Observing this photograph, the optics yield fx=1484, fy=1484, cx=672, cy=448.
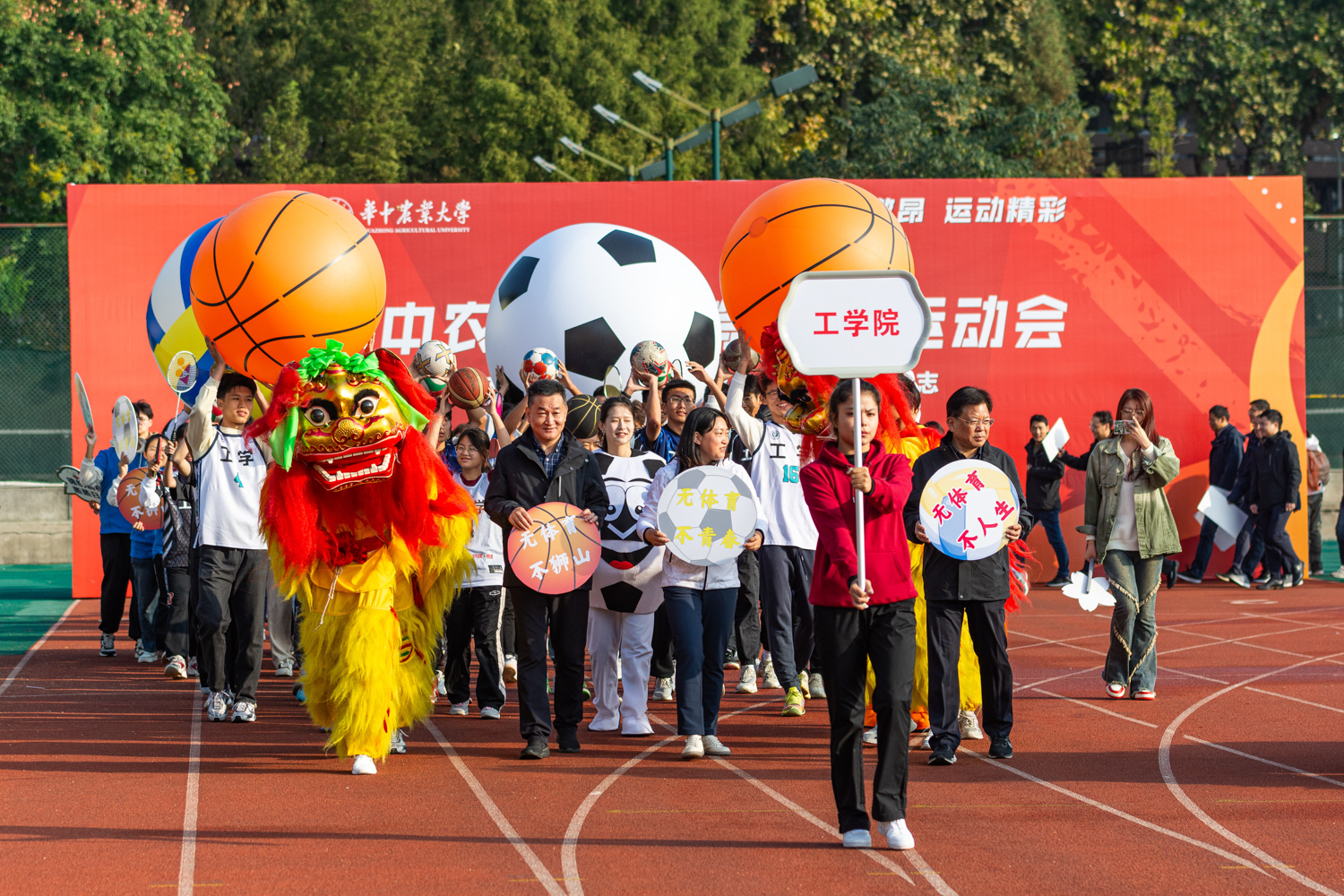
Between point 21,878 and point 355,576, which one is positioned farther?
point 355,576

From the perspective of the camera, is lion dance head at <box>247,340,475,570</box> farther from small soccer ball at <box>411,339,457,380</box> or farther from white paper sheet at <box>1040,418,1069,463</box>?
white paper sheet at <box>1040,418,1069,463</box>

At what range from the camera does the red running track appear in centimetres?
525

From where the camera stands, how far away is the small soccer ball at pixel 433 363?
9.69 meters

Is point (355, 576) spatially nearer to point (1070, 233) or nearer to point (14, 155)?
point (1070, 233)

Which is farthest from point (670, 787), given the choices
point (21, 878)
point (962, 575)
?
point (21, 878)

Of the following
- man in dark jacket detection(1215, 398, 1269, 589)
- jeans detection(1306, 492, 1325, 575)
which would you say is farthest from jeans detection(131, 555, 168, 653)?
jeans detection(1306, 492, 1325, 575)

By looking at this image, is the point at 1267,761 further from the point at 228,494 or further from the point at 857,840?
the point at 228,494

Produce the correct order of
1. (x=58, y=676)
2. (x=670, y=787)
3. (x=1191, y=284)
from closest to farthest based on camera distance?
(x=670, y=787) → (x=58, y=676) → (x=1191, y=284)

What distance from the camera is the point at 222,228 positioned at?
8.64m

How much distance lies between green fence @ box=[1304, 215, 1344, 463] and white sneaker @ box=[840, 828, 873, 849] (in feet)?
43.7

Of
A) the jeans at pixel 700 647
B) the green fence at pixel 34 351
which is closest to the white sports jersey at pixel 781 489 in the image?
the jeans at pixel 700 647

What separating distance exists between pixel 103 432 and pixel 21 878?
9832mm

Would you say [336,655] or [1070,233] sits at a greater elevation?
[1070,233]

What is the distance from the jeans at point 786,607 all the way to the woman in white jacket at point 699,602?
3.32 feet
